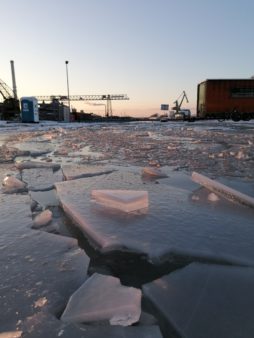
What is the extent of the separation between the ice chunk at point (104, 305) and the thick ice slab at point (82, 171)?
2635 mm

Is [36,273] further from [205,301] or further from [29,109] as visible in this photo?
[29,109]

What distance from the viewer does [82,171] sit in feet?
14.5

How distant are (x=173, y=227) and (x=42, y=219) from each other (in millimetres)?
991

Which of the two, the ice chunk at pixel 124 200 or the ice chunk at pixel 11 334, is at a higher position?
the ice chunk at pixel 124 200

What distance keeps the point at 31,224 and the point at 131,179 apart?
5.66ft

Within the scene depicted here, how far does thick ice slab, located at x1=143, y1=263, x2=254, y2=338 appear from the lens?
1193mm

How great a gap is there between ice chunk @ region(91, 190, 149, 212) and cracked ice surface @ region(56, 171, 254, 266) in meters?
0.09

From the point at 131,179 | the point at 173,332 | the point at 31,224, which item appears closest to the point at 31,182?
the point at 131,179

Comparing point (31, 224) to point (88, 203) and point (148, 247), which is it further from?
point (148, 247)

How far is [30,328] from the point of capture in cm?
119

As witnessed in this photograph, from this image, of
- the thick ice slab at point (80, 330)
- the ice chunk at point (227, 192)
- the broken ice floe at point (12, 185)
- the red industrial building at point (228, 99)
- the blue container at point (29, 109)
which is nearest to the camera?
the thick ice slab at point (80, 330)

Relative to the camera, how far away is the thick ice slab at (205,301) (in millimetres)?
1193

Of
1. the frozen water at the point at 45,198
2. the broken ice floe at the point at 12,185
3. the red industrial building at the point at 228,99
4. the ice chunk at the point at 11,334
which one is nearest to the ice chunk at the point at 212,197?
the frozen water at the point at 45,198

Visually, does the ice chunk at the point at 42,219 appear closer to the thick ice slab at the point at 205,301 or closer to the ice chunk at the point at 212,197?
the thick ice slab at the point at 205,301
